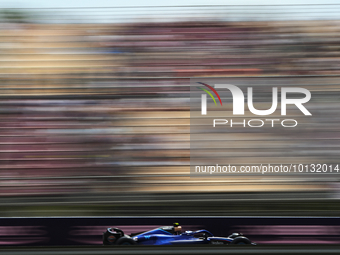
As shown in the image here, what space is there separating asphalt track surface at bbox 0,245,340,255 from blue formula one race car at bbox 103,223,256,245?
158cm

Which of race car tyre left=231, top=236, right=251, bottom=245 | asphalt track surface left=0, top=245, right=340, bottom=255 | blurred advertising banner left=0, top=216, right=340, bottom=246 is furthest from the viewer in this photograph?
blurred advertising banner left=0, top=216, right=340, bottom=246

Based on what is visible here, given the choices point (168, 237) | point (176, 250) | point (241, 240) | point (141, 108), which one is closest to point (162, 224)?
point (168, 237)

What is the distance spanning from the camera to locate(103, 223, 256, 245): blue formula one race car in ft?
8.65

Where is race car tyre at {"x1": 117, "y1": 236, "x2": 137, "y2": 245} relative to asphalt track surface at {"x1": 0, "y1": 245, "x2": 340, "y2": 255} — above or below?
below

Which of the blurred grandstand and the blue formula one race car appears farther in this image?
the blurred grandstand

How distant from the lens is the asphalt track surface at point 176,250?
1.07 m

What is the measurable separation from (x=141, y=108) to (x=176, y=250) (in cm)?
198

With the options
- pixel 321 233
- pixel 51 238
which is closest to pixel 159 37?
pixel 51 238

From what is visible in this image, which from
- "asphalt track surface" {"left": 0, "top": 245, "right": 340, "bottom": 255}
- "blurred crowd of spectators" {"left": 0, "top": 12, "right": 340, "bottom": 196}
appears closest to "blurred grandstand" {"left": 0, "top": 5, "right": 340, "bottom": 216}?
"blurred crowd of spectators" {"left": 0, "top": 12, "right": 340, "bottom": 196}

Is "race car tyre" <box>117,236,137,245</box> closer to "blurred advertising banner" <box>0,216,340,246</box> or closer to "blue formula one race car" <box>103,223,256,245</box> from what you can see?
"blue formula one race car" <box>103,223,256,245</box>

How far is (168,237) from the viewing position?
2.64 metres

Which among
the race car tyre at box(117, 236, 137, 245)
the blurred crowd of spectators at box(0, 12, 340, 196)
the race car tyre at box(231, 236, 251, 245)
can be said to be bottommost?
the race car tyre at box(231, 236, 251, 245)

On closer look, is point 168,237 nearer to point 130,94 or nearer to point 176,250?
point 130,94

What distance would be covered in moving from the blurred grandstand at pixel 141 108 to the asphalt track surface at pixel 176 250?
5.97ft
